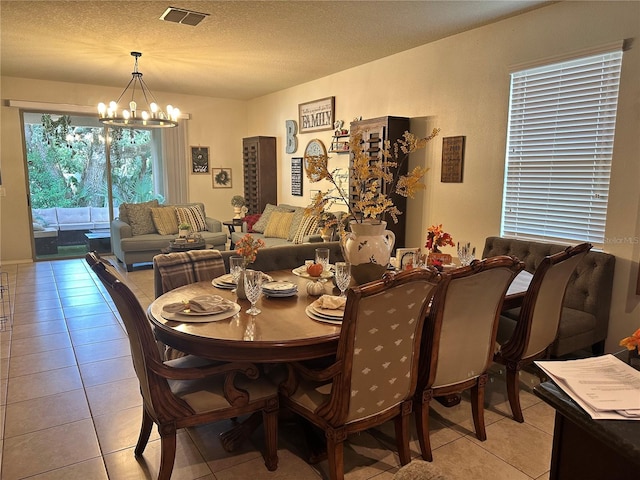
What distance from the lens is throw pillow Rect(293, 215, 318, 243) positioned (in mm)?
5523

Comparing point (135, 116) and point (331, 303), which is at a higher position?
point (135, 116)

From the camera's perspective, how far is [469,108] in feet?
13.4

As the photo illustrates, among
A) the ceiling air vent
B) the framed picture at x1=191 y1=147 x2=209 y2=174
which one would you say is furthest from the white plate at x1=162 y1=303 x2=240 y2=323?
the framed picture at x1=191 y1=147 x2=209 y2=174

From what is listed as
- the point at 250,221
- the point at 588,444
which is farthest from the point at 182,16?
the point at 588,444

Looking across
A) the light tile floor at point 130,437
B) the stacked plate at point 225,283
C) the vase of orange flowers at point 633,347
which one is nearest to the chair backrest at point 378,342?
the light tile floor at point 130,437

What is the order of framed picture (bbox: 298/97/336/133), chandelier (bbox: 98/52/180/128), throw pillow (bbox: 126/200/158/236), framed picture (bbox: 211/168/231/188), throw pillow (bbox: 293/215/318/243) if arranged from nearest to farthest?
chandelier (bbox: 98/52/180/128) → throw pillow (bbox: 293/215/318/243) → framed picture (bbox: 298/97/336/133) → throw pillow (bbox: 126/200/158/236) → framed picture (bbox: 211/168/231/188)

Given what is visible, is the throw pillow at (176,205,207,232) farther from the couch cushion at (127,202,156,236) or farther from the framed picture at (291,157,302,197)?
the framed picture at (291,157,302,197)

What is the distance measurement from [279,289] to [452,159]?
2642 millimetres

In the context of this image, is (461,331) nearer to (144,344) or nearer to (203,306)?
(203,306)

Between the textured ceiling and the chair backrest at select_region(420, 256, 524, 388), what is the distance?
7.92 ft

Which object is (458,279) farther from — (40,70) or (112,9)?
(40,70)

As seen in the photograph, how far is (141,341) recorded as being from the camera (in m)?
1.73

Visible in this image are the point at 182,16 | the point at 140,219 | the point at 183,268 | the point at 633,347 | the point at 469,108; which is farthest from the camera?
the point at 140,219

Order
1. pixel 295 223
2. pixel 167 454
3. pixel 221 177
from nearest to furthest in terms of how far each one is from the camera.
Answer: pixel 167 454
pixel 295 223
pixel 221 177
